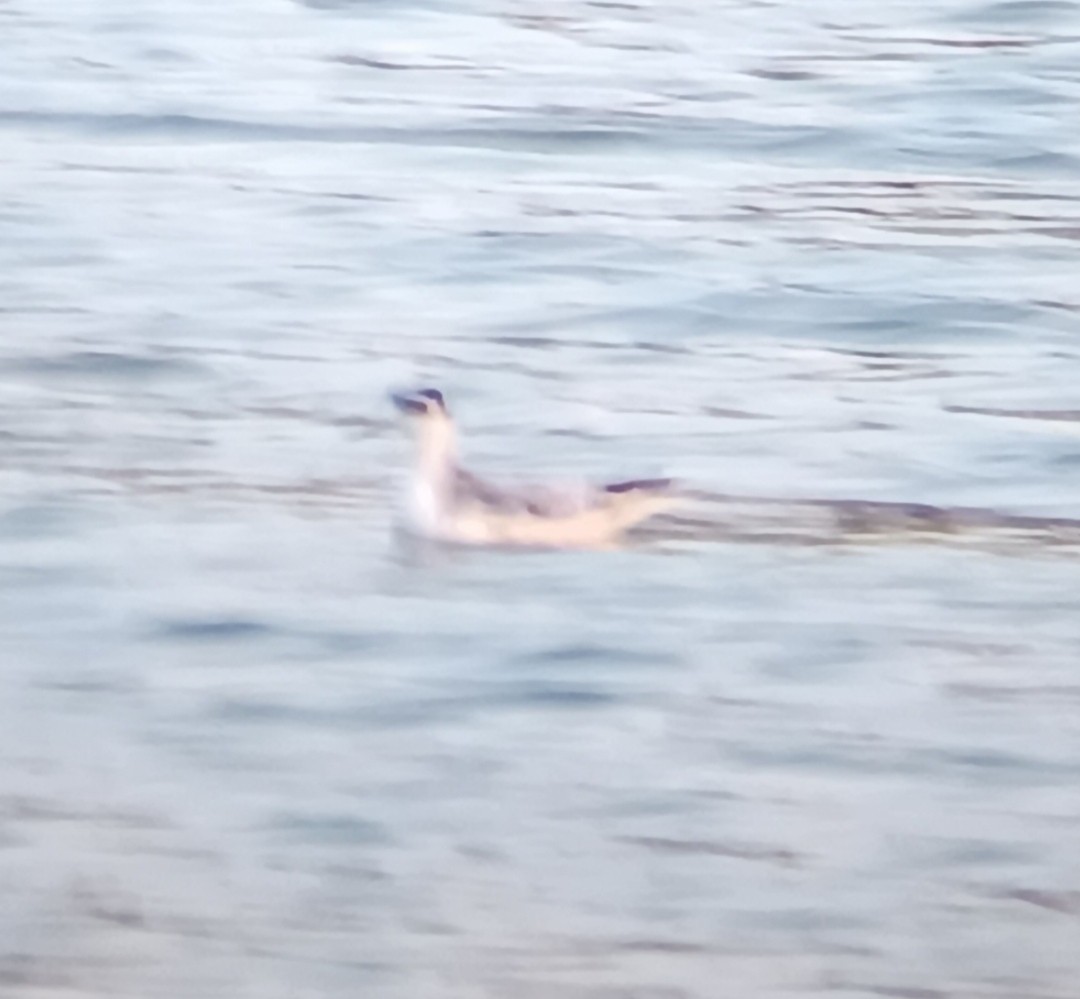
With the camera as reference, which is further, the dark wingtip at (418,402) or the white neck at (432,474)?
the dark wingtip at (418,402)

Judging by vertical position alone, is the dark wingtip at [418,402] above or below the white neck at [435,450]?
above

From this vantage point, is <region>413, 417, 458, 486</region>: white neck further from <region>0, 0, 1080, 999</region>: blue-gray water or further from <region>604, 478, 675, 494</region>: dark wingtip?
→ <region>604, 478, 675, 494</region>: dark wingtip

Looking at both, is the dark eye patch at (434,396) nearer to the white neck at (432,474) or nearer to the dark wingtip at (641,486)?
the white neck at (432,474)

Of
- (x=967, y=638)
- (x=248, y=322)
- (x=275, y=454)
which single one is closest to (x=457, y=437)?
(x=275, y=454)

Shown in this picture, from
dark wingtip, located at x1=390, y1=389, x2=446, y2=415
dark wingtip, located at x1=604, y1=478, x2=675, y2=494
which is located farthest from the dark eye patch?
dark wingtip, located at x1=604, y1=478, x2=675, y2=494

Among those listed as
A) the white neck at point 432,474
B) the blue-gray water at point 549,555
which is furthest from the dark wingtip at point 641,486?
the white neck at point 432,474

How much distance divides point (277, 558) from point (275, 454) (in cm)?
71

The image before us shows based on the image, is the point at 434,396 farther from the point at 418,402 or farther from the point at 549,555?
the point at 549,555

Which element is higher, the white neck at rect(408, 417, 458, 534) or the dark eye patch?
the dark eye patch

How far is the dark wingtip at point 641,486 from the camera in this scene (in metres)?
6.86

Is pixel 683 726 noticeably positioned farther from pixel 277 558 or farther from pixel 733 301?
pixel 733 301

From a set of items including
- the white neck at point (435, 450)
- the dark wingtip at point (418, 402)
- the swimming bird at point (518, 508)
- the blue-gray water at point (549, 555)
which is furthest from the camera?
the dark wingtip at point (418, 402)

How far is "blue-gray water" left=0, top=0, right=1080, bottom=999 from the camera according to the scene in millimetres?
5152

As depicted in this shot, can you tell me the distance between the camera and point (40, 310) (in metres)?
8.57
